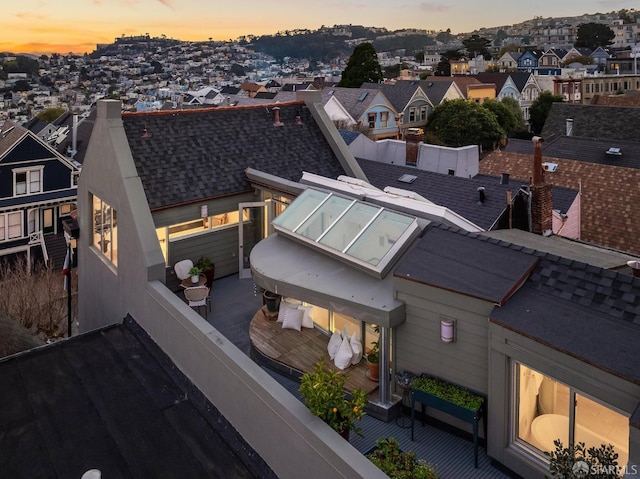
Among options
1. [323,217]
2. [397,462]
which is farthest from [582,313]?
[323,217]

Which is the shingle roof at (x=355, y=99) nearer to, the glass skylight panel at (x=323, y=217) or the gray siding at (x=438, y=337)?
the glass skylight panel at (x=323, y=217)

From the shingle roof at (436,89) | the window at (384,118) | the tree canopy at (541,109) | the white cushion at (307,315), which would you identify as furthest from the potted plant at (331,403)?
the tree canopy at (541,109)

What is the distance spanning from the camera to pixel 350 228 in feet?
29.9

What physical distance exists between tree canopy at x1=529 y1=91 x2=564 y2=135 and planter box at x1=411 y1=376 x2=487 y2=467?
6809 cm

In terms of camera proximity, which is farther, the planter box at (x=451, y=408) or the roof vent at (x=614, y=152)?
the roof vent at (x=614, y=152)

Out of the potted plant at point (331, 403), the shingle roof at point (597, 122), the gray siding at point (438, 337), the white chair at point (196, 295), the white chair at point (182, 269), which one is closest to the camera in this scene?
the potted plant at point (331, 403)

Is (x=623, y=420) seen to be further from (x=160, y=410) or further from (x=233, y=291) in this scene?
(x=233, y=291)

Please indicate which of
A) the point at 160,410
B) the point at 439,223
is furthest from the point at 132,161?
the point at 439,223

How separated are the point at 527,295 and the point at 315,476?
3255 mm

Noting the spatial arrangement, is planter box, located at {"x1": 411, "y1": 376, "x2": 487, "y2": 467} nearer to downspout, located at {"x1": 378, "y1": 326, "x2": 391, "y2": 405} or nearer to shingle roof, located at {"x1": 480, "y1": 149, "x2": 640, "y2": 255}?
downspout, located at {"x1": 378, "y1": 326, "x2": 391, "y2": 405}

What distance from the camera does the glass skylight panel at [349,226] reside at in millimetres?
8938

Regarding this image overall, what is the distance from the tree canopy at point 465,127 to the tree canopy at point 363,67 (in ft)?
73.1

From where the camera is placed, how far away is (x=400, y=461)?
6.02 metres

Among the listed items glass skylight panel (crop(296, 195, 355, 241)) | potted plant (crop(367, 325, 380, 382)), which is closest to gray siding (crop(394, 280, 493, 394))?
potted plant (crop(367, 325, 380, 382))
